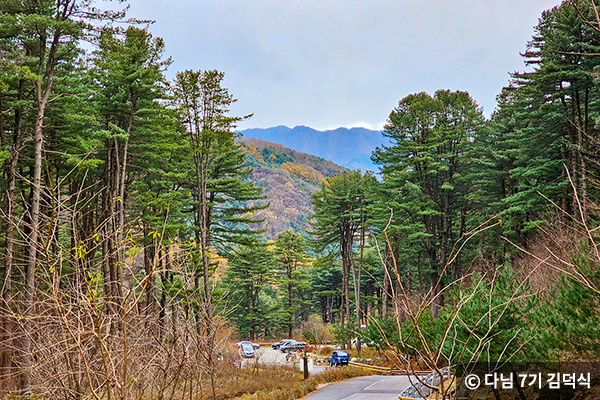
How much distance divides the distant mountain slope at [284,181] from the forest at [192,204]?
6407 centimetres

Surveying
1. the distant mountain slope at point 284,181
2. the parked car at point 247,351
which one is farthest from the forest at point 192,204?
the distant mountain slope at point 284,181

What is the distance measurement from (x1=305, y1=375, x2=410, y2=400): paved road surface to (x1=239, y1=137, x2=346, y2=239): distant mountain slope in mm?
71656

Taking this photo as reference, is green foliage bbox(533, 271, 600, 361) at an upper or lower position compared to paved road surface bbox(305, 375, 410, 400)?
upper

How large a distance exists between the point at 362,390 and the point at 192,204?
11665 mm

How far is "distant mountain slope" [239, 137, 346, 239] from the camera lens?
103 meters

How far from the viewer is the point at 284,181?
12312 cm

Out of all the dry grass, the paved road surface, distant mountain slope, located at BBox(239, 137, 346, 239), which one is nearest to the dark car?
the dry grass

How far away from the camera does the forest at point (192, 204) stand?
146 inches

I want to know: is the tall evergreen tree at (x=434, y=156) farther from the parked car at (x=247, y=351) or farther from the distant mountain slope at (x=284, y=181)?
the distant mountain slope at (x=284, y=181)

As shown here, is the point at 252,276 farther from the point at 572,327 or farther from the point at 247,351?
the point at 572,327

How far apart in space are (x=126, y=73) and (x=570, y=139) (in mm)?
18736

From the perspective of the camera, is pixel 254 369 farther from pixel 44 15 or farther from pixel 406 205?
pixel 44 15

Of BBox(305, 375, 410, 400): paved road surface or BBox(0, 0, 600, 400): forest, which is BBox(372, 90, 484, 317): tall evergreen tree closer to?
BBox(0, 0, 600, 400): forest

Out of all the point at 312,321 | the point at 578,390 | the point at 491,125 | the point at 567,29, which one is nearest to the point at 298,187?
the point at 312,321
